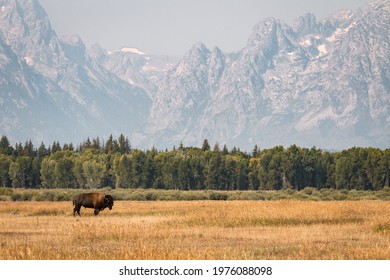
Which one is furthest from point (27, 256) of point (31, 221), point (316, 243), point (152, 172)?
point (152, 172)

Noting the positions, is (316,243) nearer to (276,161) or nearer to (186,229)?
(186,229)

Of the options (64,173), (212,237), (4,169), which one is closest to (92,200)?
(212,237)

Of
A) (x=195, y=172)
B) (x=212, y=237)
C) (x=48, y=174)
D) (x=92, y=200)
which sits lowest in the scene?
(x=212, y=237)

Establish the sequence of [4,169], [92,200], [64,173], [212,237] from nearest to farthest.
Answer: [212,237], [92,200], [64,173], [4,169]

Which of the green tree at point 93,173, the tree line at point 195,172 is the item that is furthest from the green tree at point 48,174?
the green tree at point 93,173

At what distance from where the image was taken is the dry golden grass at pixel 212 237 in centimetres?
2642

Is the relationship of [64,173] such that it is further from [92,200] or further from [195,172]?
[92,200]

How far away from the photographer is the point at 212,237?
34.6m

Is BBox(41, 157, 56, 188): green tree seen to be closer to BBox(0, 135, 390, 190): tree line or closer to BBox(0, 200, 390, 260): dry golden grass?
BBox(0, 135, 390, 190): tree line

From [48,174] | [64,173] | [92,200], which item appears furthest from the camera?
[64,173]

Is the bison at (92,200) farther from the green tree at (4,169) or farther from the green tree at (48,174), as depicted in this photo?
the green tree at (4,169)

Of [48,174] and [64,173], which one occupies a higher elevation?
[64,173]

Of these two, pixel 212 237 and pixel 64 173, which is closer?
pixel 212 237

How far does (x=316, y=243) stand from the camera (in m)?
31.5
